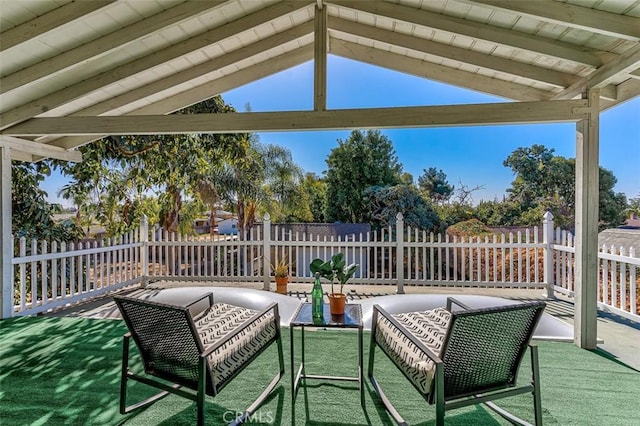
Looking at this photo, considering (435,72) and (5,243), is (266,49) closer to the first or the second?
(435,72)

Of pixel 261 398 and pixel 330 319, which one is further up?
pixel 330 319

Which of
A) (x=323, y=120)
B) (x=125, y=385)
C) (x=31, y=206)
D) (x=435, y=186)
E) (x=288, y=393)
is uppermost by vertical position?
(x=435, y=186)

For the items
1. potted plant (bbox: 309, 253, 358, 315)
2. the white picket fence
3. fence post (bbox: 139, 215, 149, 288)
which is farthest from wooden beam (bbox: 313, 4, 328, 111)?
fence post (bbox: 139, 215, 149, 288)

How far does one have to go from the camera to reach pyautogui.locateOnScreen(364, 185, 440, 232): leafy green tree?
11.8 meters

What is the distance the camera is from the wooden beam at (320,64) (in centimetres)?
318

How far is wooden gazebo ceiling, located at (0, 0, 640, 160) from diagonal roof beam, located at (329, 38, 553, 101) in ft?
0.04

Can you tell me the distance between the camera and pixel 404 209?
1192cm

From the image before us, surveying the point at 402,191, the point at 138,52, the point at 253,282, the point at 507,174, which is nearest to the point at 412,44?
the point at 138,52

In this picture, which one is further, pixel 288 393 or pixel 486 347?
pixel 288 393

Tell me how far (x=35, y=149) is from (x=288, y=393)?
14.6 ft

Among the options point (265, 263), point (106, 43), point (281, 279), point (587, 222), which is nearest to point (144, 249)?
point (265, 263)

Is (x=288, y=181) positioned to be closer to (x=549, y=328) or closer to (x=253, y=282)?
(x=253, y=282)

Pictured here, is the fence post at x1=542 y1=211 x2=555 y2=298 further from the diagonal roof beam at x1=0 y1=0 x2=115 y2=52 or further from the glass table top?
the diagonal roof beam at x1=0 y1=0 x2=115 y2=52

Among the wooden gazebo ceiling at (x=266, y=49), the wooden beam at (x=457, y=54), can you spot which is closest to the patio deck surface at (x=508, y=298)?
the wooden gazebo ceiling at (x=266, y=49)
